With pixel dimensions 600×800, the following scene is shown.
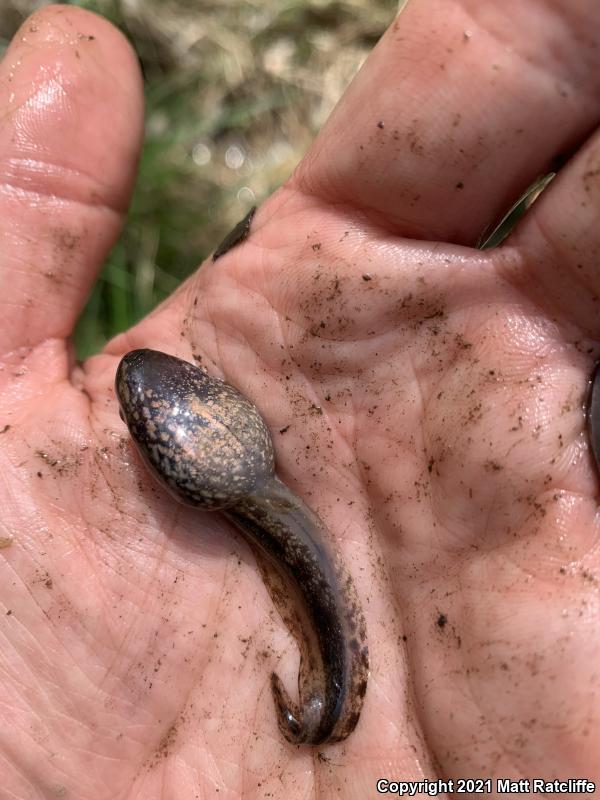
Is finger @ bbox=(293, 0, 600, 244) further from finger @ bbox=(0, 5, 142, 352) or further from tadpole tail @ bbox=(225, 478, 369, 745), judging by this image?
tadpole tail @ bbox=(225, 478, 369, 745)

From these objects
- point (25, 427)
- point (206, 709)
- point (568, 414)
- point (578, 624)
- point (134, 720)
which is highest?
point (568, 414)

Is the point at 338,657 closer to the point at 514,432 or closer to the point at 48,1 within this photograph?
the point at 514,432

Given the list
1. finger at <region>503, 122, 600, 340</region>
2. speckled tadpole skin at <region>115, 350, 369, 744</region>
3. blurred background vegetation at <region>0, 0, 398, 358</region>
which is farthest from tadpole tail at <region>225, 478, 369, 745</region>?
blurred background vegetation at <region>0, 0, 398, 358</region>

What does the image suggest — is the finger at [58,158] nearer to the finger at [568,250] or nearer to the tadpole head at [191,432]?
the tadpole head at [191,432]

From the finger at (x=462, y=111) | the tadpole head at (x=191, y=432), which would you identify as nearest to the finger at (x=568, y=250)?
the finger at (x=462, y=111)

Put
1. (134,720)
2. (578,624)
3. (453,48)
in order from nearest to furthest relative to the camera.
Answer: (578,624)
(453,48)
(134,720)

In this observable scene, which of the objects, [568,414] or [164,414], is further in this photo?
[164,414]

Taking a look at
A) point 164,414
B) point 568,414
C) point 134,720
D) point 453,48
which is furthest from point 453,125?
point 134,720
